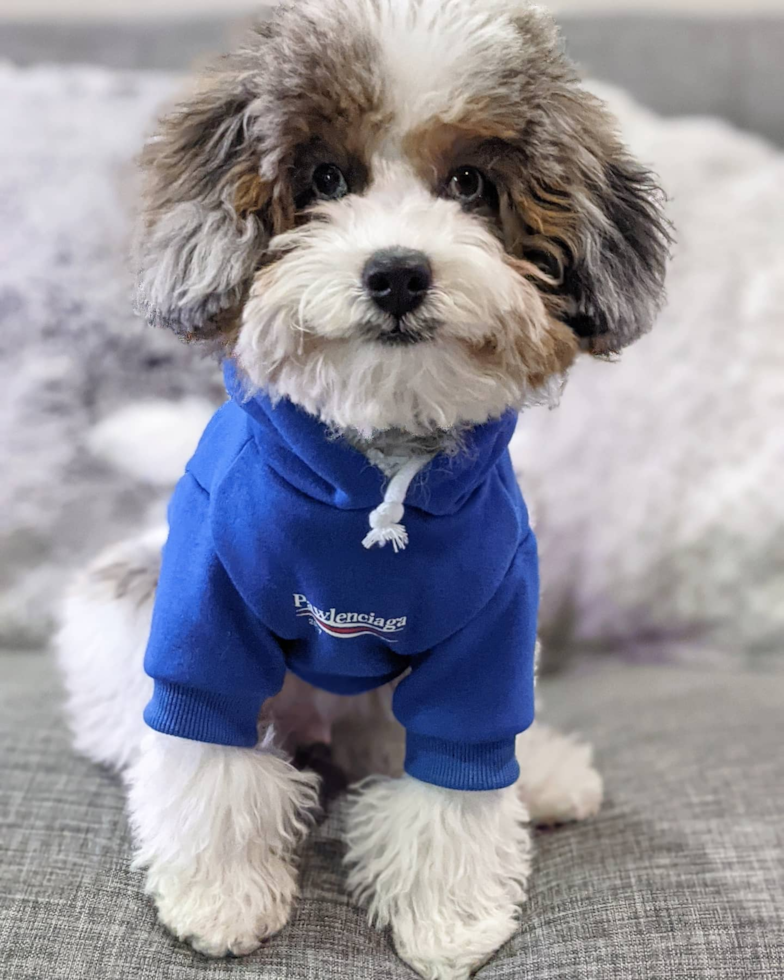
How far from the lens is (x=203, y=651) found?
0.99 meters

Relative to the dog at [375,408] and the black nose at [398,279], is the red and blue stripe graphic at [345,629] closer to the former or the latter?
the dog at [375,408]

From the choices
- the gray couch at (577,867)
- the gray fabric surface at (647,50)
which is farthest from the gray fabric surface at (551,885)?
the gray fabric surface at (647,50)

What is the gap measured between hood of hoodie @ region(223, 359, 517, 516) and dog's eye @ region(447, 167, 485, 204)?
0.70 ft

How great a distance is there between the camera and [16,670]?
5.24 ft

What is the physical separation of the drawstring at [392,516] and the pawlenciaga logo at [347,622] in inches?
2.9

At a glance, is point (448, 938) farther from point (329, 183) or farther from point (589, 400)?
point (589, 400)

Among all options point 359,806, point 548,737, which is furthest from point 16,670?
point 548,737

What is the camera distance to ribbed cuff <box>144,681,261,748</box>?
1000 millimetres

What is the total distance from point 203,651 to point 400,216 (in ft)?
1.50

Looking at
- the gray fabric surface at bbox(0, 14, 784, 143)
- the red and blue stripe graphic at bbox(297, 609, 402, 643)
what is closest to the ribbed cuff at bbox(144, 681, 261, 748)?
the red and blue stripe graphic at bbox(297, 609, 402, 643)

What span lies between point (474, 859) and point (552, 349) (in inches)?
21.5

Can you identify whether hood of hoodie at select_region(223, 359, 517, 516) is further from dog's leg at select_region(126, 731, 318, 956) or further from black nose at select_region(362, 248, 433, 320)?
dog's leg at select_region(126, 731, 318, 956)

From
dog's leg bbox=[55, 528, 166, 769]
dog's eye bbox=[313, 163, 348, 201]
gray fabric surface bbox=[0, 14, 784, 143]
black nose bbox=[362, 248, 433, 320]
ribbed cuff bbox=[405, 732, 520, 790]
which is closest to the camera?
black nose bbox=[362, 248, 433, 320]

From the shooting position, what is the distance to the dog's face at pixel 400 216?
33.4 inches
